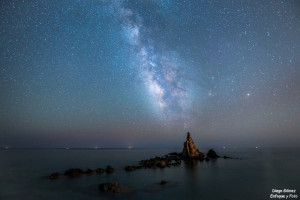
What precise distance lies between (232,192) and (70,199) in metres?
22.1

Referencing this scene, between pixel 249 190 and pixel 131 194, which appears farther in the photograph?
pixel 249 190

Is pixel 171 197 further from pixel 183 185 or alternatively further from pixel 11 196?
pixel 11 196

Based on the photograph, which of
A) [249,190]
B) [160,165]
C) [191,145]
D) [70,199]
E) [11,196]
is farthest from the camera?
[191,145]

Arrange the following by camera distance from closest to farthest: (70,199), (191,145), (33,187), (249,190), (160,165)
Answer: (70,199)
(249,190)
(33,187)
(160,165)
(191,145)

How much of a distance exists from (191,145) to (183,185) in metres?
54.6

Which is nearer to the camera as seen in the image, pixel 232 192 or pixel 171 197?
pixel 171 197

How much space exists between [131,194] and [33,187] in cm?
1727

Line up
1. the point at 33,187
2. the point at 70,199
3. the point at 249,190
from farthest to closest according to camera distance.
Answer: the point at 33,187 → the point at 249,190 → the point at 70,199

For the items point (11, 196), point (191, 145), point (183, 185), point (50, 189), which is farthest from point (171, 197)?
point (191, 145)

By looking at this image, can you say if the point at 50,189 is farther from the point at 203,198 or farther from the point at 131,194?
the point at 203,198

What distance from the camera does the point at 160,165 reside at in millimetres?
56969

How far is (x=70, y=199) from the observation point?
25688 millimetres

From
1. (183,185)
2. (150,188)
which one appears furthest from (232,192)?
(150,188)

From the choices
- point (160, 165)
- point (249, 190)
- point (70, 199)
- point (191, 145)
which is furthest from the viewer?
point (191, 145)
